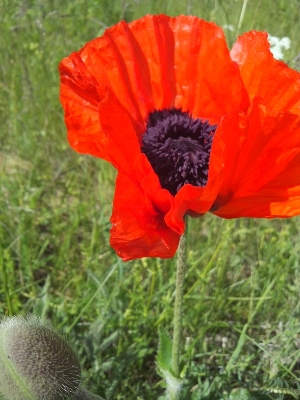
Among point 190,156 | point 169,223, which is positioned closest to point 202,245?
point 190,156

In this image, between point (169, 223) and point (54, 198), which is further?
point (54, 198)

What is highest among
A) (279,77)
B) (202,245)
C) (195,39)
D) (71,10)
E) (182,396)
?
(71,10)

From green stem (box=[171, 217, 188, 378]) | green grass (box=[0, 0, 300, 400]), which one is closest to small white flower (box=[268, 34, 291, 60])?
green grass (box=[0, 0, 300, 400])

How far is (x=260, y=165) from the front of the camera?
45.4 inches

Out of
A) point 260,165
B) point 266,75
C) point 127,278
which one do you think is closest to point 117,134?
point 260,165

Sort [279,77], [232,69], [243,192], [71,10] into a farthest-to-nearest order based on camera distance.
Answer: [71,10] → [232,69] → [279,77] → [243,192]

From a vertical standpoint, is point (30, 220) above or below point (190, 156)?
below

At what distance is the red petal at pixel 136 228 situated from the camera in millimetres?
1055

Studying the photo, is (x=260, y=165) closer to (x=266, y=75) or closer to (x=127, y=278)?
(x=266, y=75)

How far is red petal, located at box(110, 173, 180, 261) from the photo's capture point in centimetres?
105

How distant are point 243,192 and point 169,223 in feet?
0.64

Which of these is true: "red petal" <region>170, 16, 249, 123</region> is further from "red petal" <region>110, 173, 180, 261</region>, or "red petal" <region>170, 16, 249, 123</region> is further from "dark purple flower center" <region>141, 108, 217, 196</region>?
"red petal" <region>110, 173, 180, 261</region>

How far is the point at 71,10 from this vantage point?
11.8ft

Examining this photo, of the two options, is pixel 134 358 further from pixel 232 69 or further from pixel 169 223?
pixel 232 69
